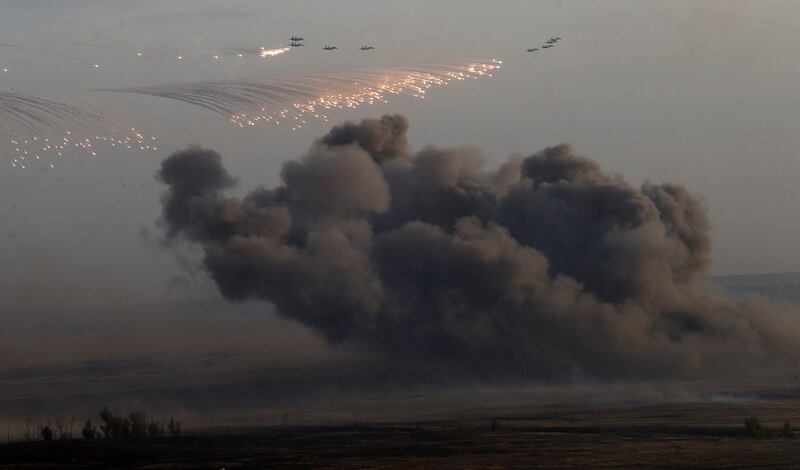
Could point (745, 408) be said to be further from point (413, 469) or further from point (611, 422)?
point (413, 469)

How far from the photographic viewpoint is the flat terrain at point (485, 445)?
227 ft

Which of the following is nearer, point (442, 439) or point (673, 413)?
Answer: point (442, 439)

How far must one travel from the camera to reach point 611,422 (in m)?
88.2

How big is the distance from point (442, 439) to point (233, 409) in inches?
1295

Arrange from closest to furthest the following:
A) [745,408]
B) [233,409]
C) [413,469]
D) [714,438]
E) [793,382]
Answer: [413,469], [714,438], [745,408], [233,409], [793,382]

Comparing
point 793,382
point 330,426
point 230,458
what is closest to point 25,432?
point 330,426

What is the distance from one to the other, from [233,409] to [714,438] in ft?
145

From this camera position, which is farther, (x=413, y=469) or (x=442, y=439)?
(x=442, y=439)

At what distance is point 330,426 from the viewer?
302ft

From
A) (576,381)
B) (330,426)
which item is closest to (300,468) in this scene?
(330,426)

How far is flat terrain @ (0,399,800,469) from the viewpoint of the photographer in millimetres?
69125

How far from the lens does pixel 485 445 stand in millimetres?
76688

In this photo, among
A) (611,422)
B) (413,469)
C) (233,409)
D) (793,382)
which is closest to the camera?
(413,469)

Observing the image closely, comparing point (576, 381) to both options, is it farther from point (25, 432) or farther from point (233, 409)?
point (25, 432)
